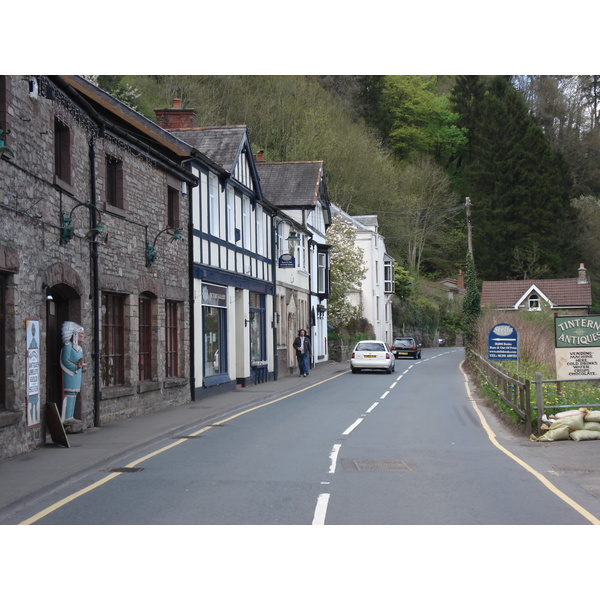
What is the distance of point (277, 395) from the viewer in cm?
2533

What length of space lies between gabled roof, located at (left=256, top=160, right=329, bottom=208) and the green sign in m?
24.5

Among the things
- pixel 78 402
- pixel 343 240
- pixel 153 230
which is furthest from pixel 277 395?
pixel 343 240

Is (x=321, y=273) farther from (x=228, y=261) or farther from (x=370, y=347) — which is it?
(x=228, y=261)

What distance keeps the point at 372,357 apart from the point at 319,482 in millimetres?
27657

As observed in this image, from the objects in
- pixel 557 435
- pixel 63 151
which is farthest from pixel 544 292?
pixel 63 151

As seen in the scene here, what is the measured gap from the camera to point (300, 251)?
39188mm

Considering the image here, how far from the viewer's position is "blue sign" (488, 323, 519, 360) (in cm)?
2161

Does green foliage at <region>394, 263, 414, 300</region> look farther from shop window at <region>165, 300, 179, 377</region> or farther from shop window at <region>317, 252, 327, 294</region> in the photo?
shop window at <region>165, 300, 179, 377</region>

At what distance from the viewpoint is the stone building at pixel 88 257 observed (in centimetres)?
1190

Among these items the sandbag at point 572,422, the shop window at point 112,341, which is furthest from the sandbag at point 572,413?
the shop window at point 112,341

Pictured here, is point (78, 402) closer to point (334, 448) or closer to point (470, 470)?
point (334, 448)

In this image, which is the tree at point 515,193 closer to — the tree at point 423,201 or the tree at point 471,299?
the tree at point 423,201


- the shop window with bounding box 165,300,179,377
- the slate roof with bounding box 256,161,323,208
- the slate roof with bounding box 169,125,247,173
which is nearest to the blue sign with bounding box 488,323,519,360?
the shop window with bounding box 165,300,179,377

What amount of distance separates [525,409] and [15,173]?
34.1 ft
